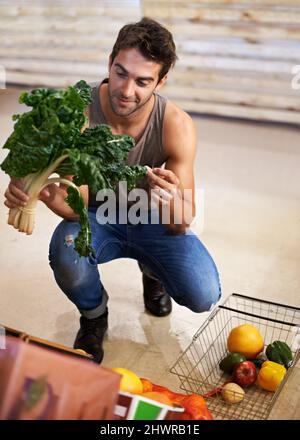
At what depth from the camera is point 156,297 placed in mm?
3322

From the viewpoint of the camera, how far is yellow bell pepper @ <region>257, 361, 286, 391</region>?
2695 mm

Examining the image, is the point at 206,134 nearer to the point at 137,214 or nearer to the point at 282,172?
the point at 282,172

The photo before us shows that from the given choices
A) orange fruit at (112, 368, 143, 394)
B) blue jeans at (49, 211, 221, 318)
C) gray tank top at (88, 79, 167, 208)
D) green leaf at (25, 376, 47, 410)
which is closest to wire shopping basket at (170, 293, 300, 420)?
blue jeans at (49, 211, 221, 318)

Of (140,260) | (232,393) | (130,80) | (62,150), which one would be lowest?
(232,393)

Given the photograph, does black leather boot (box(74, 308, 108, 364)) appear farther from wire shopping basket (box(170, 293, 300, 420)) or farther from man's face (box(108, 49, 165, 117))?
man's face (box(108, 49, 165, 117))

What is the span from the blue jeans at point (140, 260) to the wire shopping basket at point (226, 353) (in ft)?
0.46

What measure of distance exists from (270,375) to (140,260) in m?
0.78

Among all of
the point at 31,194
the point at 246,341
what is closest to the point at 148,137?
the point at 31,194

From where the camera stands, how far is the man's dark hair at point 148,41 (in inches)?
108

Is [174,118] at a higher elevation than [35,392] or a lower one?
higher

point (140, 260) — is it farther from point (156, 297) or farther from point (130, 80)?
point (130, 80)

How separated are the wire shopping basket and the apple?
0.14ft

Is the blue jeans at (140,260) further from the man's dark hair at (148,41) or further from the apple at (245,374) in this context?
the man's dark hair at (148,41)

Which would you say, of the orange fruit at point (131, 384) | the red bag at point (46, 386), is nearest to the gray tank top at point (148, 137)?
the orange fruit at point (131, 384)
